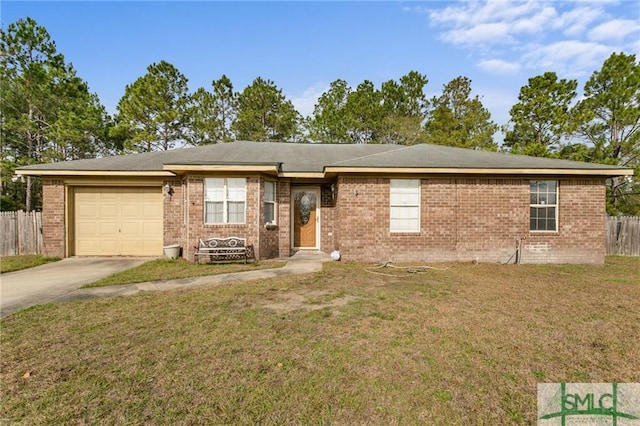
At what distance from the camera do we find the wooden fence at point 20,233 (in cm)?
1063

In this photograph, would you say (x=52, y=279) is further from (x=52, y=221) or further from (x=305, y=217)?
(x=305, y=217)

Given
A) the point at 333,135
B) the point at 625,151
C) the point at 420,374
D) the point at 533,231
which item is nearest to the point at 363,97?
the point at 333,135

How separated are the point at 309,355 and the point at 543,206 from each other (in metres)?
9.83

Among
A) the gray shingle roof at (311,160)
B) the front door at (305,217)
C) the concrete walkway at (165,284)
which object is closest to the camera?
the concrete walkway at (165,284)

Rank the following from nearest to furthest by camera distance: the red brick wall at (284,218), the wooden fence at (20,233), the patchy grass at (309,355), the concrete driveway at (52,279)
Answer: the patchy grass at (309,355) → the concrete driveway at (52,279) → the red brick wall at (284,218) → the wooden fence at (20,233)

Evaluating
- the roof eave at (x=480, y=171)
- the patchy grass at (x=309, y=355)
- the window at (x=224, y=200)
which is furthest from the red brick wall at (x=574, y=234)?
the window at (x=224, y=200)

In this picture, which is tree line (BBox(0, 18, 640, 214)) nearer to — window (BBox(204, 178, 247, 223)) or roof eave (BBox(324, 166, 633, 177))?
roof eave (BBox(324, 166, 633, 177))

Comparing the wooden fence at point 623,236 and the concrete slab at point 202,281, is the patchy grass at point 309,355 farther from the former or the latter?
the wooden fence at point 623,236

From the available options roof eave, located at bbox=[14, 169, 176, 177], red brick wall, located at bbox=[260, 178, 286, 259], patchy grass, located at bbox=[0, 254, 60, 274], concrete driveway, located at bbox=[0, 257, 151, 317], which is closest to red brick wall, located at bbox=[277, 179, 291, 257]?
red brick wall, located at bbox=[260, 178, 286, 259]

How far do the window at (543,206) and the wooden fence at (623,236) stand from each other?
4.99 metres

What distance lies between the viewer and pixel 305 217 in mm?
10992

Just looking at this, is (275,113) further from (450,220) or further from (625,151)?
(625,151)

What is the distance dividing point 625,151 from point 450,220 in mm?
14138

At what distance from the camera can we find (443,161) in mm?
9633
